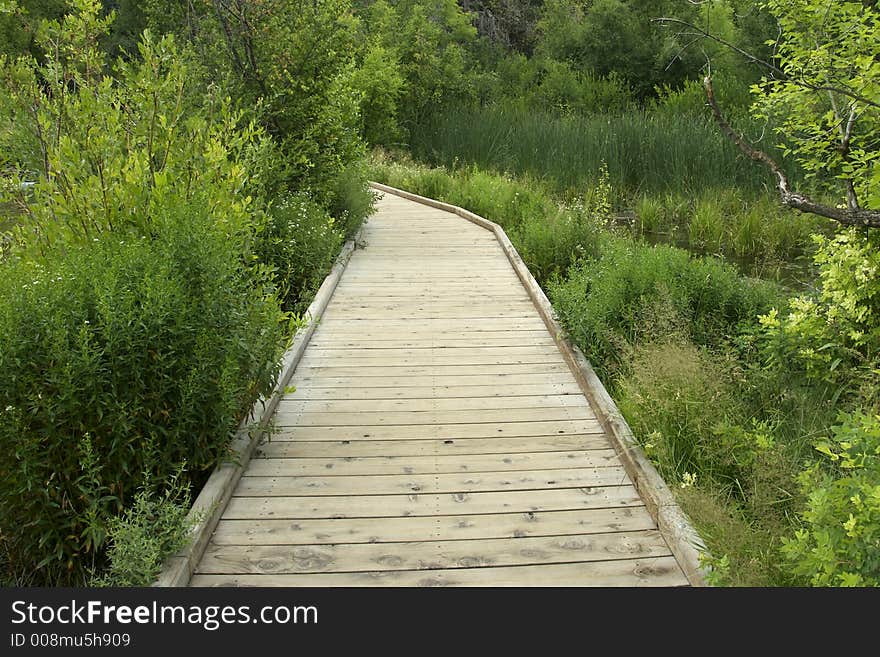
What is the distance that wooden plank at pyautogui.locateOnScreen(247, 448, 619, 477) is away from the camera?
3854 mm

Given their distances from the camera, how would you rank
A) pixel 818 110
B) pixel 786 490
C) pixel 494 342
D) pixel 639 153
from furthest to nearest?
pixel 639 153
pixel 494 342
pixel 818 110
pixel 786 490

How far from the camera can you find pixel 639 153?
13414 mm

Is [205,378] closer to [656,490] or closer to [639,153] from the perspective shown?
[656,490]

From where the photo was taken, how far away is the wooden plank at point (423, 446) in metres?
4.05

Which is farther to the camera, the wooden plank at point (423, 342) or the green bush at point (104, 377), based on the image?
the wooden plank at point (423, 342)

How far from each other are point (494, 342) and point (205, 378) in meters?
2.87

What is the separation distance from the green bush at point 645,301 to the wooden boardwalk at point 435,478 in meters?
0.30

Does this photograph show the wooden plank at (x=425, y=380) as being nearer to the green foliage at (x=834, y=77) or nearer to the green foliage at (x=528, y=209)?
the green foliage at (x=834, y=77)

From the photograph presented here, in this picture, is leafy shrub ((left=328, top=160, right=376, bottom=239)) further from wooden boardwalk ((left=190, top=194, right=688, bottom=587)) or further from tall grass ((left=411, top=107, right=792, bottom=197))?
tall grass ((left=411, top=107, right=792, bottom=197))

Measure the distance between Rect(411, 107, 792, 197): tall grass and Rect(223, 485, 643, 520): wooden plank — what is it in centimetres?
977

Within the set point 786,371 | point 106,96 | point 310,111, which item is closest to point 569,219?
point 310,111

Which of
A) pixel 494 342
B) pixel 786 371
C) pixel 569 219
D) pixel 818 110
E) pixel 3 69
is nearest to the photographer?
pixel 3 69

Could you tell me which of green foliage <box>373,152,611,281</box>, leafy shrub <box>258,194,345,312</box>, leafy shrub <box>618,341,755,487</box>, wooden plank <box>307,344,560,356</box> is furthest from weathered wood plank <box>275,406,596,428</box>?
green foliage <box>373,152,611,281</box>

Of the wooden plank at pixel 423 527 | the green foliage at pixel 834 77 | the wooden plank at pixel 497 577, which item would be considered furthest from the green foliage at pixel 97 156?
the green foliage at pixel 834 77
